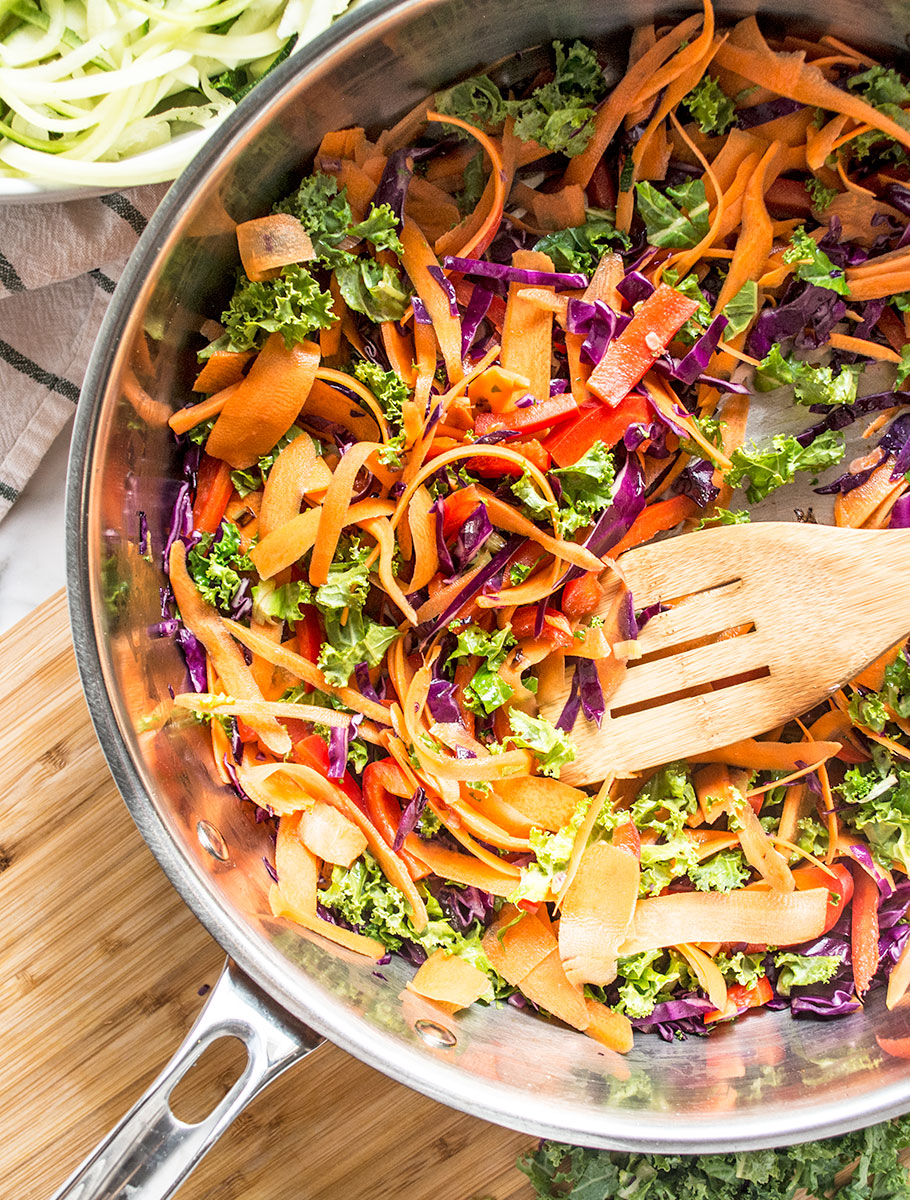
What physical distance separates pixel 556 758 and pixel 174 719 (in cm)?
74

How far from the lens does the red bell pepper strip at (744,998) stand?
210cm

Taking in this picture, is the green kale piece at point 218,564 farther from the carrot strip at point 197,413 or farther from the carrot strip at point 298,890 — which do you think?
the carrot strip at point 298,890

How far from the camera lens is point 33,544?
2334 mm

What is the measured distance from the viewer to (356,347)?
1969 mm

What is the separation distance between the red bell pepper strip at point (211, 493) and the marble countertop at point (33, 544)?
0.54 meters

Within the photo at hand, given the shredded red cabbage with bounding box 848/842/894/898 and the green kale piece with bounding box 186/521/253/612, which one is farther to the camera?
the shredded red cabbage with bounding box 848/842/894/898

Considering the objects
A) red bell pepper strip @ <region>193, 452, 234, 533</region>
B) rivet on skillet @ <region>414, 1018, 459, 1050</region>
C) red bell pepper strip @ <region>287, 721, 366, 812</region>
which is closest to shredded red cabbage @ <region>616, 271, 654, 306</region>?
red bell pepper strip @ <region>193, 452, 234, 533</region>

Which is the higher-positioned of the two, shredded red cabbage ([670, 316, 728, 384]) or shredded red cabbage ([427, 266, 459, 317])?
shredded red cabbage ([427, 266, 459, 317])

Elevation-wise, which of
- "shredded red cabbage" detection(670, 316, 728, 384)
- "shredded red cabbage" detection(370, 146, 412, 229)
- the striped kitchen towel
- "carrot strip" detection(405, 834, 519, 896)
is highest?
the striped kitchen towel

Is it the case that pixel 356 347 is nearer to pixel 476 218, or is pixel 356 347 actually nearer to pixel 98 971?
pixel 476 218

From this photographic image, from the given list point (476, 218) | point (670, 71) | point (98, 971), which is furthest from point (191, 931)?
point (670, 71)

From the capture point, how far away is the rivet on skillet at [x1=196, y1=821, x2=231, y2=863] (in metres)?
1.88

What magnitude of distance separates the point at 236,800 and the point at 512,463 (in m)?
0.86

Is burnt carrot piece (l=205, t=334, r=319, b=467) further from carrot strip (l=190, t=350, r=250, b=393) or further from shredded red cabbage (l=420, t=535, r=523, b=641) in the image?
shredded red cabbage (l=420, t=535, r=523, b=641)
